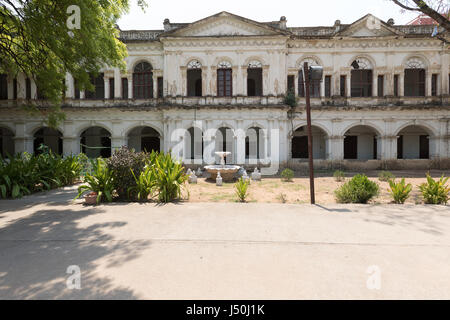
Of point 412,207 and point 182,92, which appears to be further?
point 182,92

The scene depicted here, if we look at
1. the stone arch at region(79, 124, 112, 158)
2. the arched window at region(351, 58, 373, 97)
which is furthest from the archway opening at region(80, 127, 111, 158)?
the arched window at region(351, 58, 373, 97)

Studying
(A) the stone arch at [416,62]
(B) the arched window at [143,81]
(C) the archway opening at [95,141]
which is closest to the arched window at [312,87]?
(A) the stone arch at [416,62]

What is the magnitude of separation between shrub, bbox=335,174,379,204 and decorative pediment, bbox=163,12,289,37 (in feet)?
40.3

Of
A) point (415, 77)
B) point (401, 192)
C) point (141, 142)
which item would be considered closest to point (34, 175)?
point (401, 192)

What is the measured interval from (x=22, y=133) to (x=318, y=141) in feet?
70.8

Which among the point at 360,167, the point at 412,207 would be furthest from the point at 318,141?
the point at 412,207

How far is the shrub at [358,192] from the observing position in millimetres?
6215

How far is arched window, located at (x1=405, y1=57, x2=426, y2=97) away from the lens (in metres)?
16.0

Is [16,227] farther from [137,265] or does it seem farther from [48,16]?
[48,16]

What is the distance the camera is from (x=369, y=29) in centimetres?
1566

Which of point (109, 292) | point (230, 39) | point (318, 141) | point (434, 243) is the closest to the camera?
point (109, 292)

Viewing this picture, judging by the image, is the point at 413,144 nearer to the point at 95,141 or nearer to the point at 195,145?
the point at 195,145

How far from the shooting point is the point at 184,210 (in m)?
5.32

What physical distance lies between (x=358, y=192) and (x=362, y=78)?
45.6 feet
